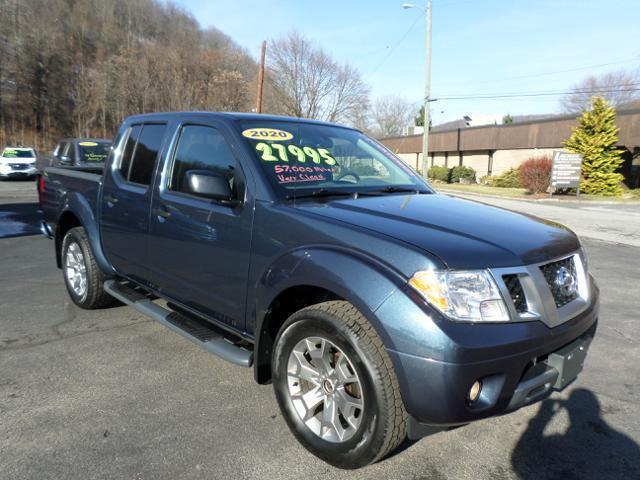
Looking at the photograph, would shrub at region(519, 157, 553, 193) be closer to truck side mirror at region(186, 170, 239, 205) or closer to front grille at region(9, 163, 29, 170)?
truck side mirror at region(186, 170, 239, 205)

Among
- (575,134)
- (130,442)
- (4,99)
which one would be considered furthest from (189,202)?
(4,99)

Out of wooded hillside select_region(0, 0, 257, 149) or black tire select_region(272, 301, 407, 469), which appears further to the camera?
wooded hillside select_region(0, 0, 257, 149)

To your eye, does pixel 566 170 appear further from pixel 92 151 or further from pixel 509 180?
pixel 92 151

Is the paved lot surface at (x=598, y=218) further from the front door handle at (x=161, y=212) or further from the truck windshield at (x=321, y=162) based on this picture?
the front door handle at (x=161, y=212)

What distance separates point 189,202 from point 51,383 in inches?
62.9

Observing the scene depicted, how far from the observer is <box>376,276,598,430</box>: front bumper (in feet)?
6.36

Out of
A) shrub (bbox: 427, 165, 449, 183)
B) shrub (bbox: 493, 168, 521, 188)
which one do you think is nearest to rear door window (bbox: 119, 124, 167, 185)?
shrub (bbox: 493, 168, 521, 188)

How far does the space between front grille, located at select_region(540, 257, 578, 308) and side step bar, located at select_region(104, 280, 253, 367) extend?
1.68 metres

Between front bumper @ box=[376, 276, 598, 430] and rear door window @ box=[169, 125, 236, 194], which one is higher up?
rear door window @ box=[169, 125, 236, 194]

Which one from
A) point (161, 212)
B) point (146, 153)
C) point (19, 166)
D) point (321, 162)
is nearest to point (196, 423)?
point (161, 212)

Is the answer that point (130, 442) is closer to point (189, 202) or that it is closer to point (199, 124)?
point (189, 202)

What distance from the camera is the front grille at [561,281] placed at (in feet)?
7.66

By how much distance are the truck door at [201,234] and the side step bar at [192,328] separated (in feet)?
0.41

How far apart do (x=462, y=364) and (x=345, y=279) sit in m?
0.64
